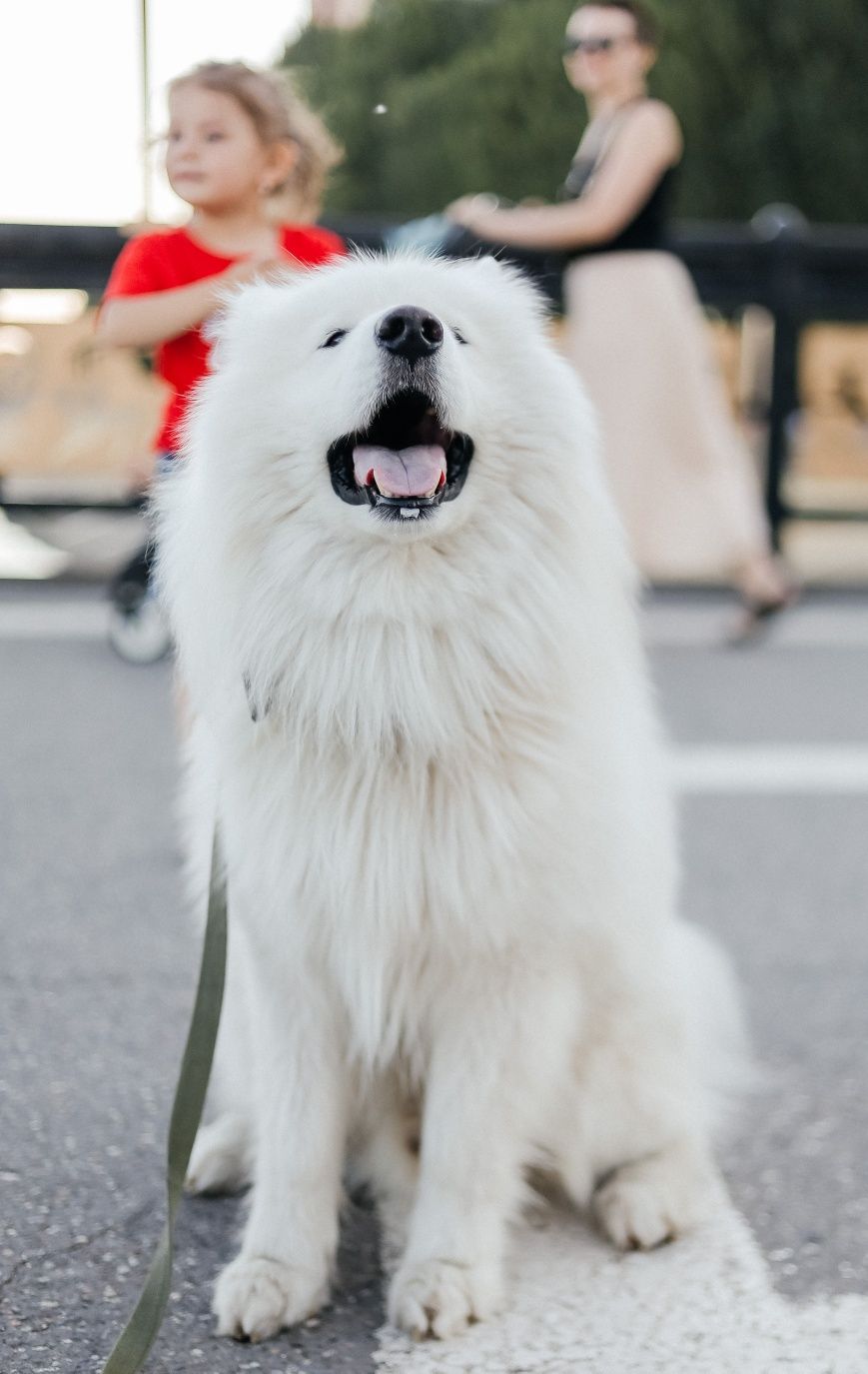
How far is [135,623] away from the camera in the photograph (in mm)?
5996

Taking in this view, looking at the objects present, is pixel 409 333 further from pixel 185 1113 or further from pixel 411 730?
pixel 185 1113

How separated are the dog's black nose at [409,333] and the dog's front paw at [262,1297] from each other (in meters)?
1.26

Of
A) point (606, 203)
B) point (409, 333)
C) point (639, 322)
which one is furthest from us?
point (639, 322)

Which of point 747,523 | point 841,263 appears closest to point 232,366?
point 747,523

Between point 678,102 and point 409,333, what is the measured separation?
28376mm

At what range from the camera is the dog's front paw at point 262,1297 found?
2.00m

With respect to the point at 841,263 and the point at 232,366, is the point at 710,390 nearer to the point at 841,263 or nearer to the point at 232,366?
the point at 841,263

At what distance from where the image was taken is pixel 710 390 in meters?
6.04

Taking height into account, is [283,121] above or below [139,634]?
above

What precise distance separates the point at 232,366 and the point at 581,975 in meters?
1.00

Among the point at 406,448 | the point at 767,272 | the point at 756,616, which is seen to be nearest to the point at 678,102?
the point at 767,272

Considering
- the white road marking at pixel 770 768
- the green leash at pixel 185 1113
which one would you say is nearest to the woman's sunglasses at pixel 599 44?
the white road marking at pixel 770 768

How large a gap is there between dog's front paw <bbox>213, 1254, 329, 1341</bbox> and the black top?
4.29 meters

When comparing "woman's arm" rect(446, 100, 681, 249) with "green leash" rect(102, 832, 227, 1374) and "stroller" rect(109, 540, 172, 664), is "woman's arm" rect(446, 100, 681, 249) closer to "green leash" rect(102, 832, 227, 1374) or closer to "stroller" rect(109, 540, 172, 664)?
"stroller" rect(109, 540, 172, 664)
